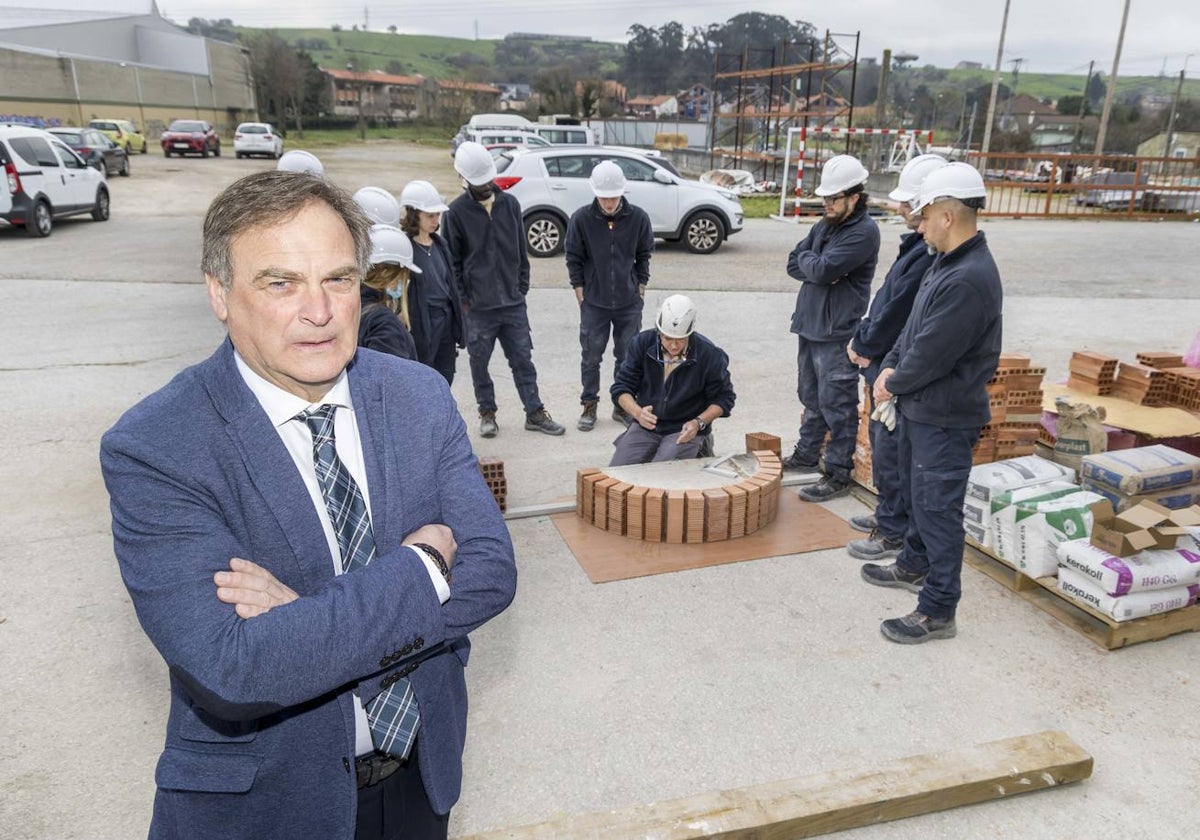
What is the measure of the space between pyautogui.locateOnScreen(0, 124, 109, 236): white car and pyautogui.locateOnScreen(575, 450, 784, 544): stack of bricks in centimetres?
1365

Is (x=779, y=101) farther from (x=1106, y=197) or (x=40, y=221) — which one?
(x=40, y=221)

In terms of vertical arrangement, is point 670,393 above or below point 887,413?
below

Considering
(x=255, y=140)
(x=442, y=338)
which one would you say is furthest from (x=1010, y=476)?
(x=255, y=140)

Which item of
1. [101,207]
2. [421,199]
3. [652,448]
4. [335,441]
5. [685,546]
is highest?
[421,199]

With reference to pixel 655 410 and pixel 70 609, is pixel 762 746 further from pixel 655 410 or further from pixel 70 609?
pixel 70 609

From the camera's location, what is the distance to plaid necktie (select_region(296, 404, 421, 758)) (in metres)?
1.47

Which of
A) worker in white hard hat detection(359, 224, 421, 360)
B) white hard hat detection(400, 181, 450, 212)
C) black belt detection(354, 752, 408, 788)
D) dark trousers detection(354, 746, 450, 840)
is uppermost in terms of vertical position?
white hard hat detection(400, 181, 450, 212)

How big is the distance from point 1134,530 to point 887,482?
3.81 feet

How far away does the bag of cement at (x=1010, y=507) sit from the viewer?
158 inches

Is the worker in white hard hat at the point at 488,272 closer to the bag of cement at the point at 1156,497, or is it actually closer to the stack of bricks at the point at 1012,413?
the stack of bricks at the point at 1012,413

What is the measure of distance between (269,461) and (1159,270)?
51.7 ft

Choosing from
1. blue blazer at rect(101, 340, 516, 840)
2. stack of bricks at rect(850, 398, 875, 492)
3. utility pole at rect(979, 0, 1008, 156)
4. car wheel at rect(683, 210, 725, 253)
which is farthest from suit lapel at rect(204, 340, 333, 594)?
utility pole at rect(979, 0, 1008, 156)

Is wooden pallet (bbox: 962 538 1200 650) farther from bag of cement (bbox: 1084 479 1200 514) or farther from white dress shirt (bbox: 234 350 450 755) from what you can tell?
white dress shirt (bbox: 234 350 450 755)

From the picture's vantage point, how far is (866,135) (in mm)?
22953
